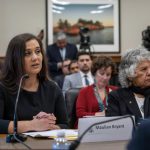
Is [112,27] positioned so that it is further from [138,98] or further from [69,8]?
[138,98]

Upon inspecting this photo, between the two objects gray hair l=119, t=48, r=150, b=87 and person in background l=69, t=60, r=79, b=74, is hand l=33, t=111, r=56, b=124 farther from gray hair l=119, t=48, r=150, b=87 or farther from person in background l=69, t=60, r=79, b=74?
person in background l=69, t=60, r=79, b=74

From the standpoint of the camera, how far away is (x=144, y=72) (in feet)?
8.36

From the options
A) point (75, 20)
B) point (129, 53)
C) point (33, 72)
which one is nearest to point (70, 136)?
point (33, 72)

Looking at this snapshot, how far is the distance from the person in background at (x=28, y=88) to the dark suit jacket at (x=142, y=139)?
1.51 meters

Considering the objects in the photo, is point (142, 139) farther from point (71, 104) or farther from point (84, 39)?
point (84, 39)

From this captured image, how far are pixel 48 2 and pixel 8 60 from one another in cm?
492

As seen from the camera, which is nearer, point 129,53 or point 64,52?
point 129,53

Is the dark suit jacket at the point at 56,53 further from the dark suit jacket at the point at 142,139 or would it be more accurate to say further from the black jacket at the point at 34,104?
the dark suit jacket at the point at 142,139

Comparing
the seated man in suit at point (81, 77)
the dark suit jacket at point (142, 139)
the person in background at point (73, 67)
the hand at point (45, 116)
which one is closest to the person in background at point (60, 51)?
the person in background at point (73, 67)

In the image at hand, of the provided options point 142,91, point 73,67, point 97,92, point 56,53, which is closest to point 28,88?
point 142,91

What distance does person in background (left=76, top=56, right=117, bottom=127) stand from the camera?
3.66 metres

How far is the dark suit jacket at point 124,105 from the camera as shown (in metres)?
2.48

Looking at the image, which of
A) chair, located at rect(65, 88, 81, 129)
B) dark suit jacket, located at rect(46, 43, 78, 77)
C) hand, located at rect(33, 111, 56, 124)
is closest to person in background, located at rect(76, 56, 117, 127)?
chair, located at rect(65, 88, 81, 129)

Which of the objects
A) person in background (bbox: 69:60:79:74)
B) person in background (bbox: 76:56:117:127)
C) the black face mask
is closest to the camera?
the black face mask
